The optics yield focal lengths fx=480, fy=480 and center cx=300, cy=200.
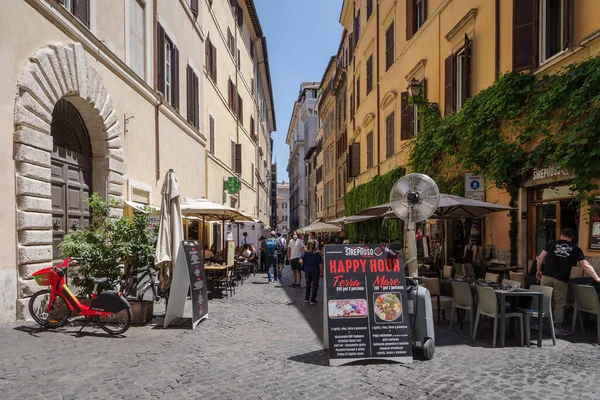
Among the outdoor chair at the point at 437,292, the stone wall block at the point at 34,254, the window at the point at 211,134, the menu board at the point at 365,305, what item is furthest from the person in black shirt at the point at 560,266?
the window at the point at 211,134

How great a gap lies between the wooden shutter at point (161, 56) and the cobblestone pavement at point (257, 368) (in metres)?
8.64

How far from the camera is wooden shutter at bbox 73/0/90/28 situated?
30.1 ft

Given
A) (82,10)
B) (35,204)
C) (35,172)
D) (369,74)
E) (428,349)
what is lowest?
(428,349)

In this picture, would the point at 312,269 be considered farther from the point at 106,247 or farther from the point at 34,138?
the point at 34,138

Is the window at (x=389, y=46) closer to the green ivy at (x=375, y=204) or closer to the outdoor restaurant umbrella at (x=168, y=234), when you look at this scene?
the green ivy at (x=375, y=204)

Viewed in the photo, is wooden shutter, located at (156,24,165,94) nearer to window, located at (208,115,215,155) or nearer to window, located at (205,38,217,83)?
window, located at (205,38,217,83)

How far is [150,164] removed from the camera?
13227 millimetres

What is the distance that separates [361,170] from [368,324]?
66.7 ft

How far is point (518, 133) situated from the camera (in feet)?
34.9

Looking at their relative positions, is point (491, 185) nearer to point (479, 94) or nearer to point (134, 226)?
point (479, 94)

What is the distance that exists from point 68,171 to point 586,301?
9.36 meters

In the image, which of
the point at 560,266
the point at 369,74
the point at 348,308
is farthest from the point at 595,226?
the point at 369,74

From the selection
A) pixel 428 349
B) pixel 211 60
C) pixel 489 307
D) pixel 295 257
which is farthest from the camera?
pixel 211 60

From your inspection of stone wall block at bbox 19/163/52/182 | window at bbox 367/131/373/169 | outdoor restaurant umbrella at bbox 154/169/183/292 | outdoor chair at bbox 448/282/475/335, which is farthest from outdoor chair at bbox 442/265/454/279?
window at bbox 367/131/373/169
